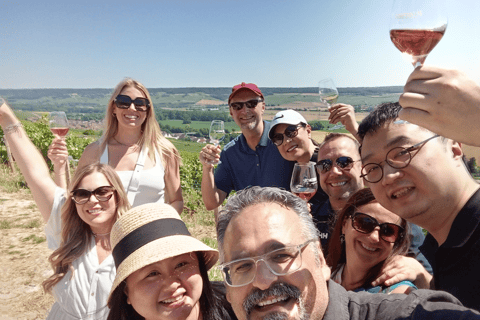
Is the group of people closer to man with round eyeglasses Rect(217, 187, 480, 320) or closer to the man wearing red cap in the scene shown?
man with round eyeglasses Rect(217, 187, 480, 320)

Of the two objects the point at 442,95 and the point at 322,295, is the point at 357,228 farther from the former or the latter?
the point at 442,95

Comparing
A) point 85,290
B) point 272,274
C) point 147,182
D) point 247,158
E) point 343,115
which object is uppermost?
point 343,115

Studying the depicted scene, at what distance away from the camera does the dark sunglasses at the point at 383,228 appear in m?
2.23

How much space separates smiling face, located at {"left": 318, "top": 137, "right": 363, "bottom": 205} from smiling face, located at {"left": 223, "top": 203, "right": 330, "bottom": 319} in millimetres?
1216

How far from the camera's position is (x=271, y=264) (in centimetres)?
161

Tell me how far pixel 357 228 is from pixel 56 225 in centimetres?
257

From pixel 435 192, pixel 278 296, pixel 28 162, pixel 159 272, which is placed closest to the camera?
pixel 278 296

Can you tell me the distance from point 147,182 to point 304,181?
1.83 meters

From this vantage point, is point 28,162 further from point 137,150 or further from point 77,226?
point 137,150

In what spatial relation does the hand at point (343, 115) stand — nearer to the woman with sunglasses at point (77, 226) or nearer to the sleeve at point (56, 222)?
the woman with sunglasses at point (77, 226)

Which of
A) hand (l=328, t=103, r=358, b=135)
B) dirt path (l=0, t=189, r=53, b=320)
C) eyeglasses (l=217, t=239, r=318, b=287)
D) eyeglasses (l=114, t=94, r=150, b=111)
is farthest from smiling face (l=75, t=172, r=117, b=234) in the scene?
dirt path (l=0, t=189, r=53, b=320)

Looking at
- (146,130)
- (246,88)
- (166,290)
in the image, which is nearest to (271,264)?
(166,290)

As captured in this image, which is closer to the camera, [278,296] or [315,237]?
[278,296]

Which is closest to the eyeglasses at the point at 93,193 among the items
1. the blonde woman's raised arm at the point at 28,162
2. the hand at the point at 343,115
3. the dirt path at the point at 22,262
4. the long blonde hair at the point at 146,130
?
the blonde woman's raised arm at the point at 28,162
